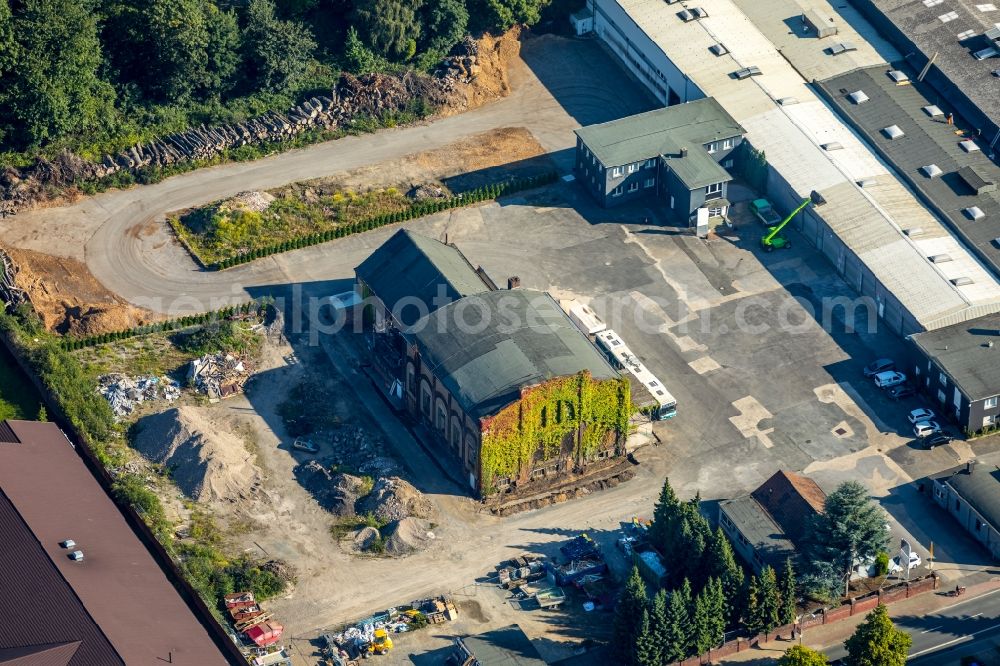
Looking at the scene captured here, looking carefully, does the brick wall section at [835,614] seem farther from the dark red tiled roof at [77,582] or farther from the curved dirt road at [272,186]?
the curved dirt road at [272,186]

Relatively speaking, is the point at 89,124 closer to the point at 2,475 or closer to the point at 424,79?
the point at 424,79

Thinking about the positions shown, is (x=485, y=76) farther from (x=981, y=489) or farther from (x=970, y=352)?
(x=981, y=489)

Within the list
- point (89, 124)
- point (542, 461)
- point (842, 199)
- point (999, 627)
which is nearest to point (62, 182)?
point (89, 124)

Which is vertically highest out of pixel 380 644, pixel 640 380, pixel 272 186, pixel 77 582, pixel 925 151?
pixel 272 186

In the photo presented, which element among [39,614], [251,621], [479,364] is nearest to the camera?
[39,614]

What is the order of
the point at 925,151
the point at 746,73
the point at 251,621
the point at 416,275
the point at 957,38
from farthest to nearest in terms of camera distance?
the point at 957,38 < the point at 746,73 < the point at 925,151 < the point at 416,275 < the point at 251,621

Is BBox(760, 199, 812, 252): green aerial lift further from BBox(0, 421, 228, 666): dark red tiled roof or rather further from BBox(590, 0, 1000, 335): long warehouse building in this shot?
BBox(0, 421, 228, 666): dark red tiled roof

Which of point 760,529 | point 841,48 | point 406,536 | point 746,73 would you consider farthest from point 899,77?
point 406,536

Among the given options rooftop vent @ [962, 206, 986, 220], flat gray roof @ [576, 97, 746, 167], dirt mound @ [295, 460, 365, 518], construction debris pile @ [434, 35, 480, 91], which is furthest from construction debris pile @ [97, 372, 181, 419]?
rooftop vent @ [962, 206, 986, 220]
